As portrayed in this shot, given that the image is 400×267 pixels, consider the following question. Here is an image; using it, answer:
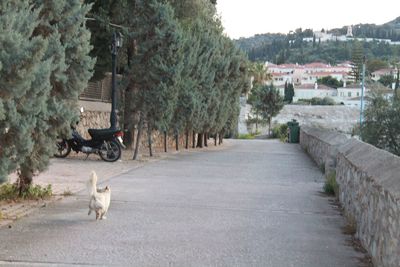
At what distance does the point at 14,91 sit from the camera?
21.4 ft

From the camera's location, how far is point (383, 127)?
18.8 m

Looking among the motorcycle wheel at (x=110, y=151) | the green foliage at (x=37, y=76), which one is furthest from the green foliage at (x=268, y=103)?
the green foliage at (x=37, y=76)

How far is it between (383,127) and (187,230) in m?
12.6

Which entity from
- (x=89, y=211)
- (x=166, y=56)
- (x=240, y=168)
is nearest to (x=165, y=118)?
A: (x=166, y=56)

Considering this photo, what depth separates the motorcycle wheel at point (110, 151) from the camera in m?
17.4

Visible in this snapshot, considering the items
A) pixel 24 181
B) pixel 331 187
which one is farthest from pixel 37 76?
pixel 331 187

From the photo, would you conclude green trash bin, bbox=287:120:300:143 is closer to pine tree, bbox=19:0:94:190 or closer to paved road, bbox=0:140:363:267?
paved road, bbox=0:140:363:267

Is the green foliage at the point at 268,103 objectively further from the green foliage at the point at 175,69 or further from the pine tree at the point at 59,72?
the pine tree at the point at 59,72

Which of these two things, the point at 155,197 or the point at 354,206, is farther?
the point at 155,197

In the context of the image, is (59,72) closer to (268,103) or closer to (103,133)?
(103,133)

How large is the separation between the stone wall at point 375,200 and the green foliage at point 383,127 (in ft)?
31.2

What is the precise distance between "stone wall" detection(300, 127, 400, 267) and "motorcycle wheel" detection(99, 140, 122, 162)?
903cm

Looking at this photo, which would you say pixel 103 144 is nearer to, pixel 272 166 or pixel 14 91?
pixel 272 166

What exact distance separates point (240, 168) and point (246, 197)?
6.42 m
